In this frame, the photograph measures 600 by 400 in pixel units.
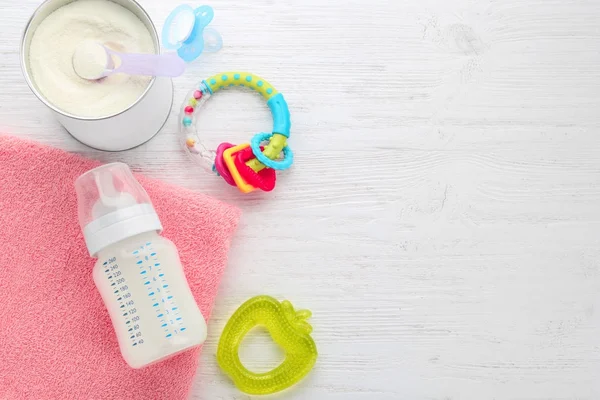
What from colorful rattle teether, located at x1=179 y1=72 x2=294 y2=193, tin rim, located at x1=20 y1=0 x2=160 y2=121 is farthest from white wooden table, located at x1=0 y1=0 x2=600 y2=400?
tin rim, located at x1=20 y1=0 x2=160 y2=121

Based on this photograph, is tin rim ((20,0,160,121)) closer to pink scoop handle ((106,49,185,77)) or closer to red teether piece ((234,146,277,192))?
pink scoop handle ((106,49,185,77))

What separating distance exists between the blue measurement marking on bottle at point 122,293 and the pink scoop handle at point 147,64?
172 mm

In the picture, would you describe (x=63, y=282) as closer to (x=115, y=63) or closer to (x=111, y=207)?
(x=111, y=207)

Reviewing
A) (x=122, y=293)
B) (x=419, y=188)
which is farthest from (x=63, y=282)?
(x=419, y=188)

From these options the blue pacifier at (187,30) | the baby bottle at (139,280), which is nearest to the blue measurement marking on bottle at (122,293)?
the baby bottle at (139,280)

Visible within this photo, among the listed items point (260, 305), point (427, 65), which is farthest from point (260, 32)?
point (260, 305)

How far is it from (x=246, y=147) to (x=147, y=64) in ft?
0.49

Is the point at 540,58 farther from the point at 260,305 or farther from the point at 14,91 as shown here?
the point at 14,91

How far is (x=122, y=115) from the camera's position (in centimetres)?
54

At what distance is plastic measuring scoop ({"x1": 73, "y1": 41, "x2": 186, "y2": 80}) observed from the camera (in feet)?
1.69

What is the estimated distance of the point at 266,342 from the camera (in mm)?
654

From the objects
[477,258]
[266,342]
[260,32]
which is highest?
[260,32]

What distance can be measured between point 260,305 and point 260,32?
291 mm

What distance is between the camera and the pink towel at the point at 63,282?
605 millimetres
